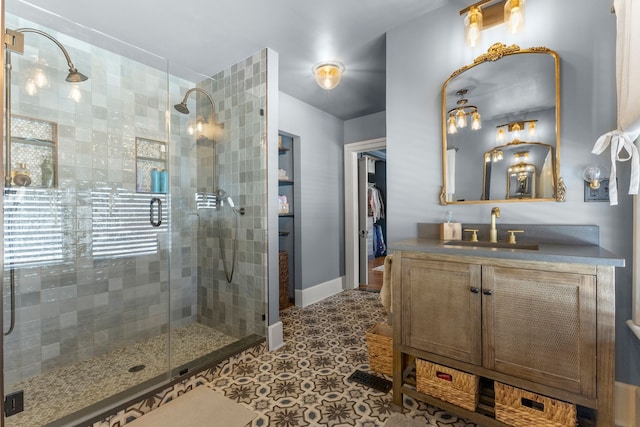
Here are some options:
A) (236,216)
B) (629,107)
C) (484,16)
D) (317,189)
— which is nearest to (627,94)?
(629,107)

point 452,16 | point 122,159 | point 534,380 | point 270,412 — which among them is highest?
point 452,16

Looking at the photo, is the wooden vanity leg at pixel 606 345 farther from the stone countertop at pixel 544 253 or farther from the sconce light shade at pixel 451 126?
the sconce light shade at pixel 451 126

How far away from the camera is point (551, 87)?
1.70m

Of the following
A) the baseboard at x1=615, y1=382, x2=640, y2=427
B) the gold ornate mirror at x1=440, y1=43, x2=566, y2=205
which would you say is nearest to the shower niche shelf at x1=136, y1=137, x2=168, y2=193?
the gold ornate mirror at x1=440, y1=43, x2=566, y2=205

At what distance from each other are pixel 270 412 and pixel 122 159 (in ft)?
7.70

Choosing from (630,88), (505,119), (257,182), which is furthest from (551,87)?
(257,182)

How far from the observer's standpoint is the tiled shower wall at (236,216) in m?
2.59

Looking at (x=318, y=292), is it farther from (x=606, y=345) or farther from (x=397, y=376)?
(x=606, y=345)

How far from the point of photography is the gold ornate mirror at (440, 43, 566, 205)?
1712 mm

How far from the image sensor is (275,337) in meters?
2.53

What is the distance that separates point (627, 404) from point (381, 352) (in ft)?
4.28

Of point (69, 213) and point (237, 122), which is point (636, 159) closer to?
point (237, 122)

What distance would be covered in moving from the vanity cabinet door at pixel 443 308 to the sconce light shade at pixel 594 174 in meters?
0.85

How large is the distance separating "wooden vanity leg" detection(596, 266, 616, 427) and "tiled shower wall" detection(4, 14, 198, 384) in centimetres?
287
